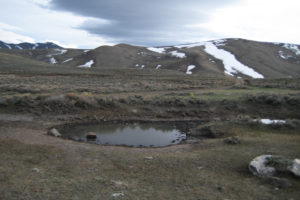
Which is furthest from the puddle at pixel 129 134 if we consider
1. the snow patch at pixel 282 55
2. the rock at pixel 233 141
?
the snow patch at pixel 282 55

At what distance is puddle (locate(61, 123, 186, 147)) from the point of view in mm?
15523

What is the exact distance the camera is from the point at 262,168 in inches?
347

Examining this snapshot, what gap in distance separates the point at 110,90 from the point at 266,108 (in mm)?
19379

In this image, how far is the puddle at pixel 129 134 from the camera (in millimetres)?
15523

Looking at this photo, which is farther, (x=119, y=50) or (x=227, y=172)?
(x=119, y=50)

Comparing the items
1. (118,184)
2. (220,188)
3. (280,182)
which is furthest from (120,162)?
(280,182)

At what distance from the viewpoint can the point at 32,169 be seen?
8859 mm

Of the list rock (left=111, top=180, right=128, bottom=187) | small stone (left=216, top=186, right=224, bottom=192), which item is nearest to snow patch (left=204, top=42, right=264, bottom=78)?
small stone (left=216, top=186, right=224, bottom=192)

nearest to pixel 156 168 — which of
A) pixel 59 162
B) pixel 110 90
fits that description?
pixel 59 162

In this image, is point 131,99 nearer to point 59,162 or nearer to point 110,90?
point 110,90

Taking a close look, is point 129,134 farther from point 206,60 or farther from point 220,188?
point 206,60

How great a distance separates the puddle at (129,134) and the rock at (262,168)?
6.92m

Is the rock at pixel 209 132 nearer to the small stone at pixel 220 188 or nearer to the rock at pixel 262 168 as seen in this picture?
the rock at pixel 262 168

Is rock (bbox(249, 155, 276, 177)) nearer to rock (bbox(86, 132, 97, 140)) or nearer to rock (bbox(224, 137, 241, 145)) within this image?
rock (bbox(224, 137, 241, 145))
